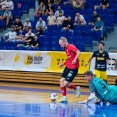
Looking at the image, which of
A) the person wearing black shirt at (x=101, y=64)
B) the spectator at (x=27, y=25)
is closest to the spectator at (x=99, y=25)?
the spectator at (x=27, y=25)

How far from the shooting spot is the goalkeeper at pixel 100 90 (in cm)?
1269

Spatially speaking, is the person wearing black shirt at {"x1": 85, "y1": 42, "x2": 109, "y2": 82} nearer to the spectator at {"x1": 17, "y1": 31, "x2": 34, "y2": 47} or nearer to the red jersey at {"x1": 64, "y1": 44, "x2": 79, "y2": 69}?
the red jersey at {"x1": 64, "y1": 44, "x2": 79, "y2": 69}

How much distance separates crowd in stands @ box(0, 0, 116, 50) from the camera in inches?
819

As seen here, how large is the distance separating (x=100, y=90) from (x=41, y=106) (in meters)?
1.86

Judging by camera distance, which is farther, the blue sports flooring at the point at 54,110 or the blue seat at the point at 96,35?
the blue seat at the point at 96,35

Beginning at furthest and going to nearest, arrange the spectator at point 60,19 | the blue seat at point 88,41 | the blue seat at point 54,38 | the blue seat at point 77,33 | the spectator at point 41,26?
1. the spectator at point 60,19
2. the spectator at point 41,26
3. the blue seat at point 54,38
4. the blue seat at point 77,33
5. the blue seat at point 88,41

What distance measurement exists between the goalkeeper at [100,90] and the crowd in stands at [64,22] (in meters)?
7.37

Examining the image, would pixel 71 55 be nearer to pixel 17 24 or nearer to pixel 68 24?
pixel 68 24

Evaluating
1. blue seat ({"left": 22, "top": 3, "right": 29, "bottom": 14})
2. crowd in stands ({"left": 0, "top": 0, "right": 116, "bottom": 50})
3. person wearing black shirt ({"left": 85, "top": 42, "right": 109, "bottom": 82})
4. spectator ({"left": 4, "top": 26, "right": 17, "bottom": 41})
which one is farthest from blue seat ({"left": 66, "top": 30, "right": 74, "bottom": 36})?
person wearing black shirt ({"left": 85, "top": 42, "right": 109, "bottom": 82})

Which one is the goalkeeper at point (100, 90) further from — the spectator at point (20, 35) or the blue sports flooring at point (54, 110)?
the spectator at point (20, 35)

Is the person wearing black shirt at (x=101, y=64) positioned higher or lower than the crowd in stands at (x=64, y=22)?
lower

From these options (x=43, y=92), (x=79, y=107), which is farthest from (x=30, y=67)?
(x=79, y=107)

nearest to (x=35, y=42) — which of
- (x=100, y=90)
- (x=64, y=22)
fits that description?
(x=64, y=22)

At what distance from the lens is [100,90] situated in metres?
12.8
